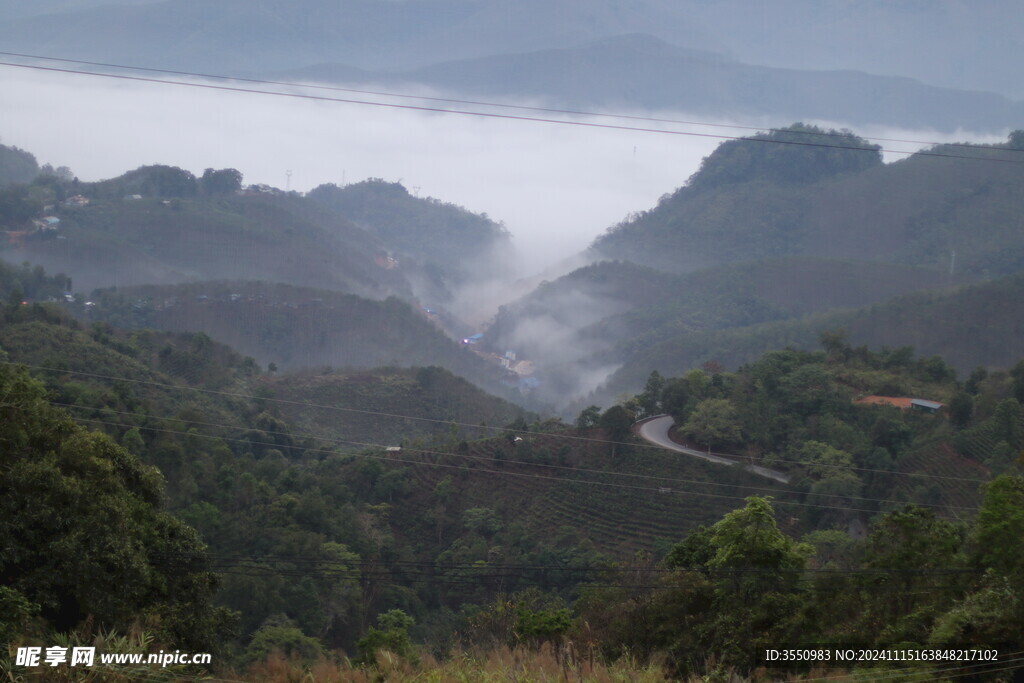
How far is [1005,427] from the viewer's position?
29.3 metres

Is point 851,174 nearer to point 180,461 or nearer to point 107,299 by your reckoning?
point 107,299

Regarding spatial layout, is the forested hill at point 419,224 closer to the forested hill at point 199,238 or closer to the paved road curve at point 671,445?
the forested hill at point 199,238

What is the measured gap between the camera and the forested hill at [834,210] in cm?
8744

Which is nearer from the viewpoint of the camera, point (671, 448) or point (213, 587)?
point (213, 587)

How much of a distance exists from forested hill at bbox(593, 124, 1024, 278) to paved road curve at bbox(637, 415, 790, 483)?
5562 centimetres

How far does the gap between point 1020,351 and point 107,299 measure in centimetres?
5963

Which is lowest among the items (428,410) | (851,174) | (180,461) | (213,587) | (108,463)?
(428,410)

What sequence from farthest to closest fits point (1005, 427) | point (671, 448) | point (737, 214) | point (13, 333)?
point (737, 214) < point (13, 333) < point (671, 448) < point (1005, 427)

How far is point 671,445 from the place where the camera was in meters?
33.0

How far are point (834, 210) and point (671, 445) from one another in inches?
3381

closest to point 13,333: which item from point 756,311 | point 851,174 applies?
point 756,311

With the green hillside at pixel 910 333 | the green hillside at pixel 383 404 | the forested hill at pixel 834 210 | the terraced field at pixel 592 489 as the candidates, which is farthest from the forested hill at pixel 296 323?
the forested hill at pixel 834 210

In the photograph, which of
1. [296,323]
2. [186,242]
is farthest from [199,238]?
[296,323]

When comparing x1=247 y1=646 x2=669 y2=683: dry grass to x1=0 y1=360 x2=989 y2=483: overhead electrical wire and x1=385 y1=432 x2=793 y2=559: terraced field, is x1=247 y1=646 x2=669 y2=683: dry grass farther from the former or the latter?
x1=385 y1=432 x2=793 y2=559: terraced field
